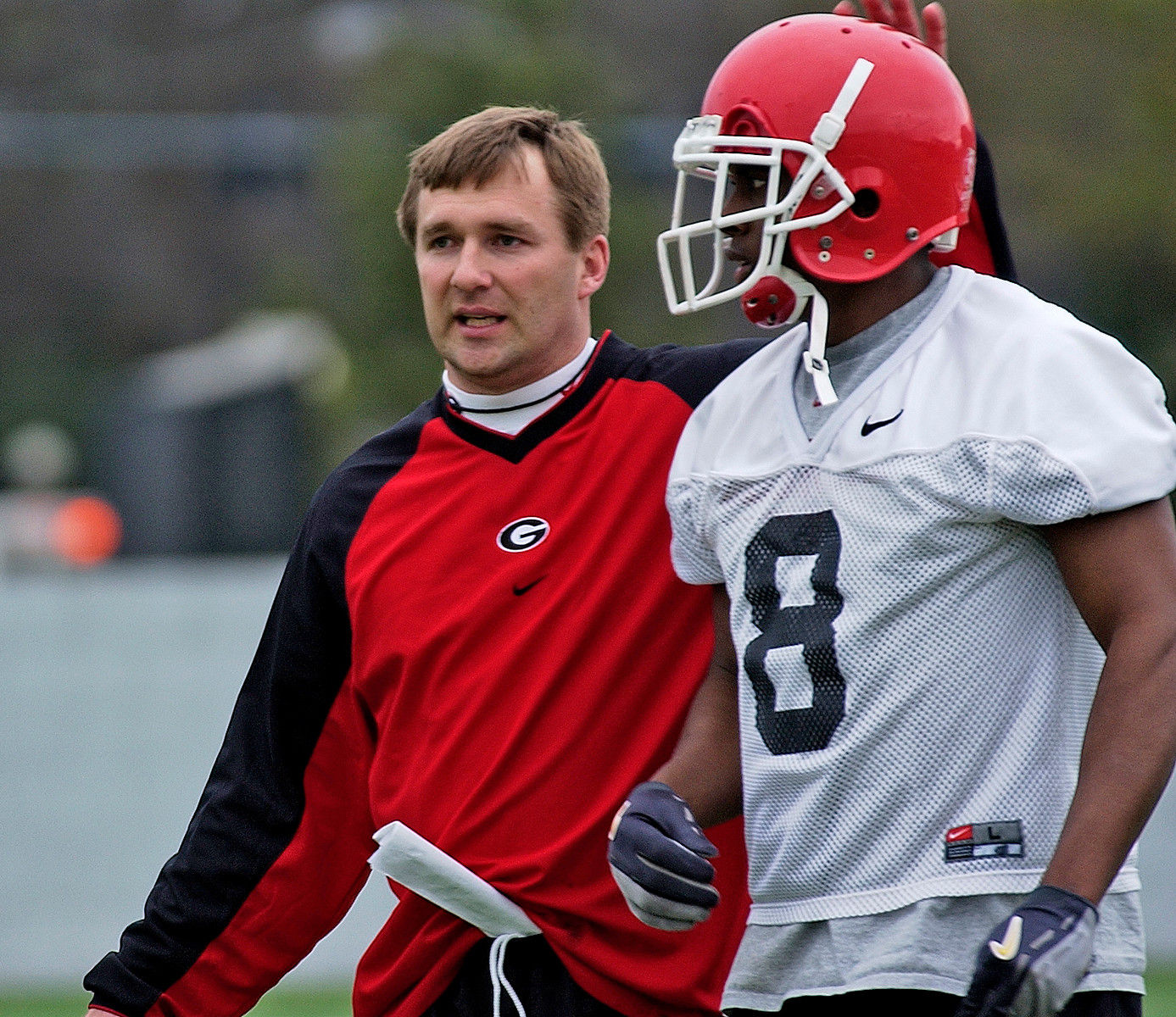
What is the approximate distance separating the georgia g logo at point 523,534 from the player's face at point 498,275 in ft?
0.84

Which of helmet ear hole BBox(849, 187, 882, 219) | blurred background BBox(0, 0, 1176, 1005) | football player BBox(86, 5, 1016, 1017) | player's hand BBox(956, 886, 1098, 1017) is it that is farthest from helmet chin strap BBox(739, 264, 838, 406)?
blurred background BBox(0, 0, 1176, 1005)

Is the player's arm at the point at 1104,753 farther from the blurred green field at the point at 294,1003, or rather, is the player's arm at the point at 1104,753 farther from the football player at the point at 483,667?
the blurred green field at the point at 294,1003

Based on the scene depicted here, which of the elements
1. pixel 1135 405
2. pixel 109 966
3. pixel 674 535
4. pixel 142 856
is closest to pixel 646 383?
pixel 674 535

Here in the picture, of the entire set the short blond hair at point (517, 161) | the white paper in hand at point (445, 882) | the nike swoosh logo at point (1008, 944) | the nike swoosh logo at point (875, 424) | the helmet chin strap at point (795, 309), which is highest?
the short blond hair at point (517, 161)

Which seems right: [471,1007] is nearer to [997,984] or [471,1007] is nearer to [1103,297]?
[997,984]

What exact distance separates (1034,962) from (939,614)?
50 centimetres

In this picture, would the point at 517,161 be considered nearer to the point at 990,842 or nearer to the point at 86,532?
the point at 990,842

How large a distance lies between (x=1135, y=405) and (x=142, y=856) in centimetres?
691

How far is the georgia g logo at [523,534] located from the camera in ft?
10.1

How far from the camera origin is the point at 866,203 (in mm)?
2586

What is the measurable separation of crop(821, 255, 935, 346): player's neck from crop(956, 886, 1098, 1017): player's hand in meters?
0.88

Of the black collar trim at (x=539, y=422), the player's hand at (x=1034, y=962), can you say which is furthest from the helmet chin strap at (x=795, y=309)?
the player's hand at (x=1034, y=962)

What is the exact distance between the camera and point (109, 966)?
324cm

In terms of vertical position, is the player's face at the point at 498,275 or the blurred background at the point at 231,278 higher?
the player's face at the point at 498,275
